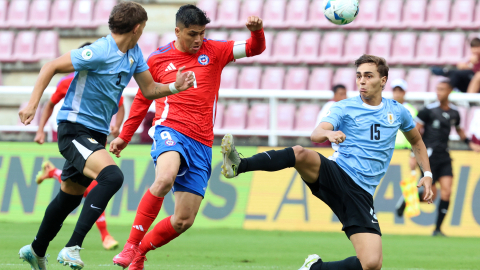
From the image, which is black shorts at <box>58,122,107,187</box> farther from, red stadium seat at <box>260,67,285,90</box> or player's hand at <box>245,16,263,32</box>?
red stadium seat at <box>260,67,285,90</box>

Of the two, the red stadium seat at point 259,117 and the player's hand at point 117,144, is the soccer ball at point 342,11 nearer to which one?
the player's hand at point 117,144

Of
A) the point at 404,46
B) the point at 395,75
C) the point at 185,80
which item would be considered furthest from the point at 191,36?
the point at 404,46

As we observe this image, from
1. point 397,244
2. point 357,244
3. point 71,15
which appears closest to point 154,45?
point 71,15

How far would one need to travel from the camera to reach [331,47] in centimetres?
1388

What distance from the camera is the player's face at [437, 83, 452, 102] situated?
961 cm

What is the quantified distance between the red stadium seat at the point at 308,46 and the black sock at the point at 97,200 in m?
9.59

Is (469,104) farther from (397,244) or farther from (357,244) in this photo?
(357,244)

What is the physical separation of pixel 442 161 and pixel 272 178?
8.62 feet

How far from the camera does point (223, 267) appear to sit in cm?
621

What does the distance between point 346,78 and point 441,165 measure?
4063 millimetres

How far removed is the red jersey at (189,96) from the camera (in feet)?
18.2

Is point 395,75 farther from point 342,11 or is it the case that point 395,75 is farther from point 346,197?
point 346,197

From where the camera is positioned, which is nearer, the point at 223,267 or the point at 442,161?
the point at 223,267

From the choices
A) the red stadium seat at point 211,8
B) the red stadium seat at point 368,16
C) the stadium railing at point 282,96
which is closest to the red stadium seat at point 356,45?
the red stadium seat at point 368,16
